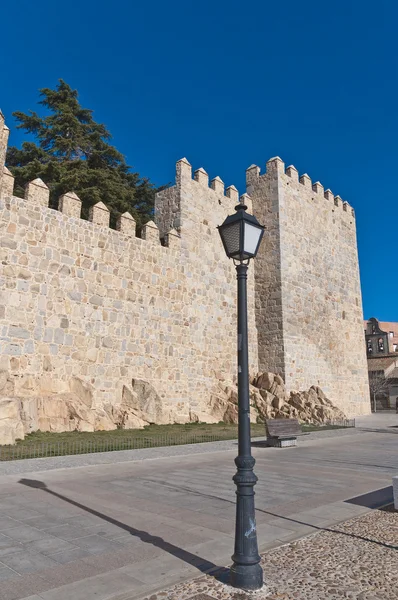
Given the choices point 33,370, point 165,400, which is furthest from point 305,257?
point 33,370

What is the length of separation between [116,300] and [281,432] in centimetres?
676

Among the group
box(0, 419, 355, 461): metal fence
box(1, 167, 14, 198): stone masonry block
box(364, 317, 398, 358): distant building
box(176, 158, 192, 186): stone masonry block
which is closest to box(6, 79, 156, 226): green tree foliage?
box(176, 158, 192, 186): stone masonry block

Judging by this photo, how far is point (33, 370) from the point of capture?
12523 mm

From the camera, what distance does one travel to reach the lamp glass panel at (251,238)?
155 inches

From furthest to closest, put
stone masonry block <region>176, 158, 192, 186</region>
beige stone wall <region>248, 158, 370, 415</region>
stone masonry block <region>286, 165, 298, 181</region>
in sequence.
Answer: stone masonry block <region>286, 165, 298, 181</region> < beige stone wall <region>248, 158, 370, 415</region> < stone masonry block <region>176, 158, 192, 186</region>

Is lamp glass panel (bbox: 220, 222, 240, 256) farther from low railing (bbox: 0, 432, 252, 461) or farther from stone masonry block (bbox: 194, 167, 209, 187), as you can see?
stone masonry block (bbox: 194, 167, 209, 187)

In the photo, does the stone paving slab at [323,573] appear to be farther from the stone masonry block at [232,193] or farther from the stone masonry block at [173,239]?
the stone masonry block at [232,193]

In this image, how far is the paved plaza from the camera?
134 inches

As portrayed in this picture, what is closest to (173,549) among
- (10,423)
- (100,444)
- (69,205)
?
(100,444)

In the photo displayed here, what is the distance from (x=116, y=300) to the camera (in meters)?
15.0

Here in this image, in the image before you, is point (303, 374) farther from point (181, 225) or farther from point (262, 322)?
point (181, 225)

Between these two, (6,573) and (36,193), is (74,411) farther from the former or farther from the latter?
(6,573)

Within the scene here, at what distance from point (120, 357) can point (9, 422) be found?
512cm

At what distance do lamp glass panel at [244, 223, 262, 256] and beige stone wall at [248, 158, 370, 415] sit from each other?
1672cm
